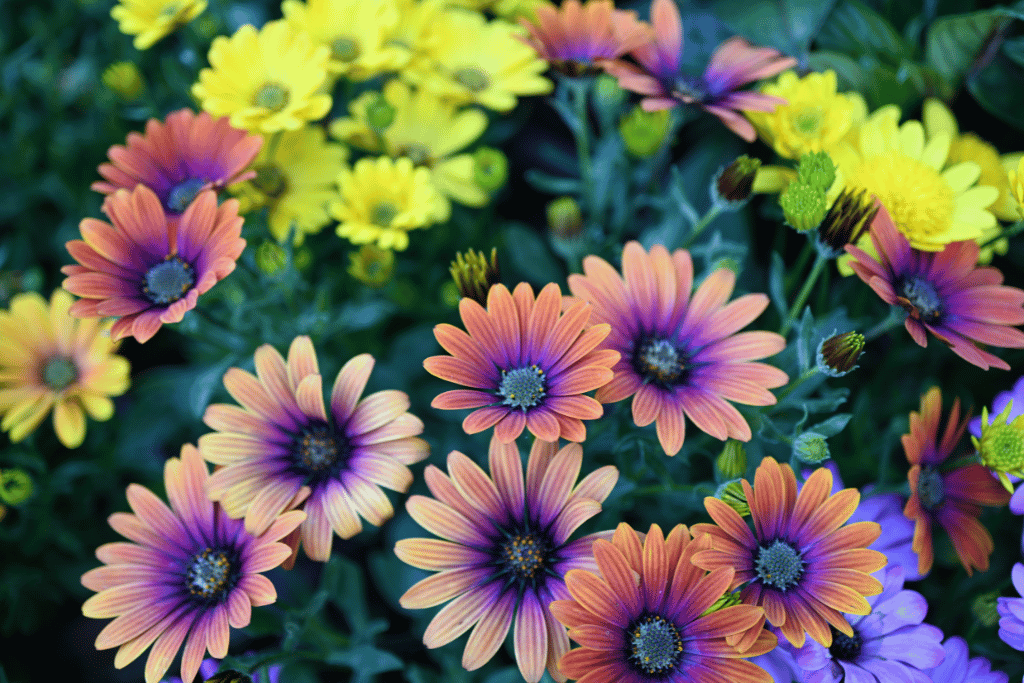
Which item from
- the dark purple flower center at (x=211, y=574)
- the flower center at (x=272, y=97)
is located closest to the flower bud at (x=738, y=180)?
the flower center at (x=272, y=97)

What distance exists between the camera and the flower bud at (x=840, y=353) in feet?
3.10

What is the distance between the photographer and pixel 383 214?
1.29 metres

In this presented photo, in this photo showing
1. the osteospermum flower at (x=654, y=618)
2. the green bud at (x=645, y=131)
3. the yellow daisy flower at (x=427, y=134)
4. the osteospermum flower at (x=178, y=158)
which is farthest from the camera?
the yellow daisy flower at (x=427, y=134)

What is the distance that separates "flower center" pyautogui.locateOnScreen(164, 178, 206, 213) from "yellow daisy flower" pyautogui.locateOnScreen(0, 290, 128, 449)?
23 cm

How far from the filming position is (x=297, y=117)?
1.17 m

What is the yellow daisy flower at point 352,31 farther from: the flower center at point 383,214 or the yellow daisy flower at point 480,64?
the flower center at point 383,214

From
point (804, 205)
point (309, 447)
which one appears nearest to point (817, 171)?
point (804, 205)

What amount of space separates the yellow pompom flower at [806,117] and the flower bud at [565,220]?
1.13 feet

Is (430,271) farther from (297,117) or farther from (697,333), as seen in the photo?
(697,333)

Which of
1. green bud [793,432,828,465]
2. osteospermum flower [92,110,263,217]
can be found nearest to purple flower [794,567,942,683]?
green bud [793,432,828,465]

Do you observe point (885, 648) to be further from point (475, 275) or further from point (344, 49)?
point (344, 49)

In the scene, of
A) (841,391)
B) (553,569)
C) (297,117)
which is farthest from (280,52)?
(841,391)

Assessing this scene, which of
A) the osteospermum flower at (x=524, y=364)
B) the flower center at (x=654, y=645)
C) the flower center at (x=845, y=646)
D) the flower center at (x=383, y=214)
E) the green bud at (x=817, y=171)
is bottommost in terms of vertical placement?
the flower center at (x=845, y=646)

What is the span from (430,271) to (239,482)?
0.70m
